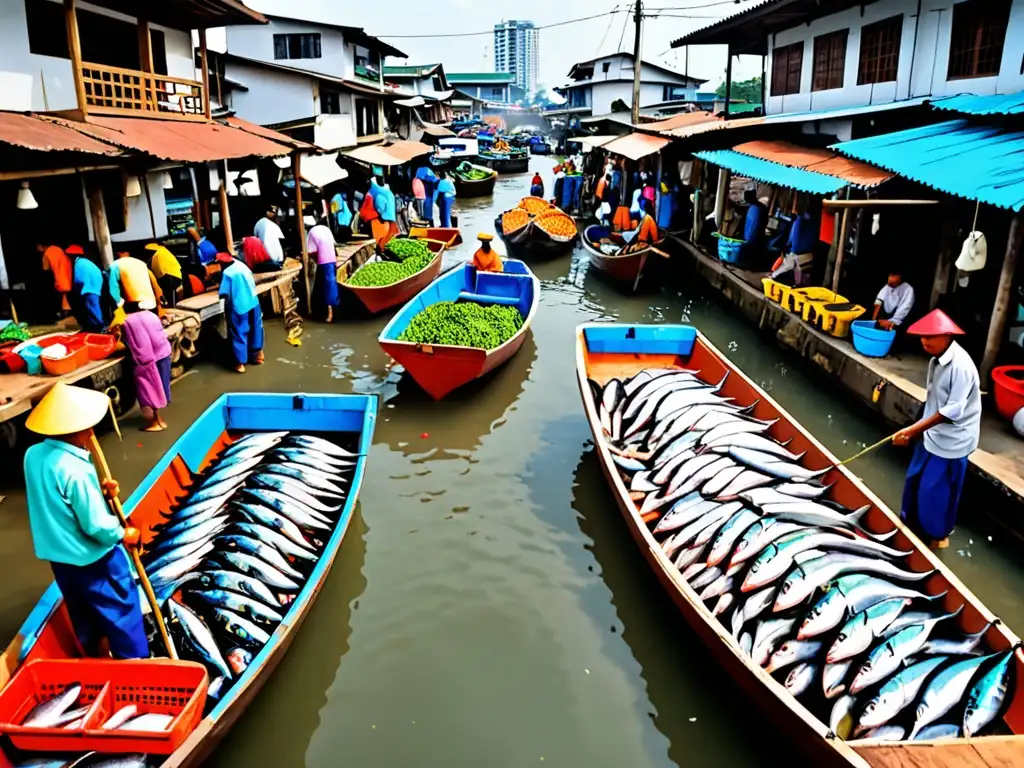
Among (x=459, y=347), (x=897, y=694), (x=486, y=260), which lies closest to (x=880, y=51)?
(x=486, y=260)

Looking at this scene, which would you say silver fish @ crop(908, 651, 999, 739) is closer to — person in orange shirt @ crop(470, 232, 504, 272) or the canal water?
the canal water

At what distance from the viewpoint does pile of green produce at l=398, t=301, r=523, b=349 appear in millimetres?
11109

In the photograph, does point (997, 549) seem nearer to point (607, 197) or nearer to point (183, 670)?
point (183, 670)

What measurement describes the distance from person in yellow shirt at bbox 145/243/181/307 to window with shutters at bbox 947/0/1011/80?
14362 mm

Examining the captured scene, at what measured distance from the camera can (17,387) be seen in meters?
8.53

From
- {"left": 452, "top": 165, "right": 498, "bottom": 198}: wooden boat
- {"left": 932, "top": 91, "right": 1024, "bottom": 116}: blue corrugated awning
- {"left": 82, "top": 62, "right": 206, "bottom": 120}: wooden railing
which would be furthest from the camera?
{"left": 452, "top": 165, "right": 498, "bottom": 198}: wooden boat

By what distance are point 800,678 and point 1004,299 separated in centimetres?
659

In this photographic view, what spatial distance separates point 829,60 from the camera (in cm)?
1711

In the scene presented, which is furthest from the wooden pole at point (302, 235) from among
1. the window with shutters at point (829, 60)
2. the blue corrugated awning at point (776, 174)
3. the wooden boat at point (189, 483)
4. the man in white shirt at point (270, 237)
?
the window with shutters at point (829, 60)

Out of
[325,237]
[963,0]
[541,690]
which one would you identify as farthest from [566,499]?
[963,0]

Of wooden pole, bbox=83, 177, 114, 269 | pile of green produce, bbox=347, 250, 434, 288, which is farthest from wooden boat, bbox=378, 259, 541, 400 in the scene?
wooden pole, bbox=83, 177, 114, 269

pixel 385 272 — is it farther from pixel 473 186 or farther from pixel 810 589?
pixel 473 186

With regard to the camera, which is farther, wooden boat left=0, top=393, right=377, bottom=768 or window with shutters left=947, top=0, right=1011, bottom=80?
Result: window with shutters left=947, top=0, right=1011, bottom=80

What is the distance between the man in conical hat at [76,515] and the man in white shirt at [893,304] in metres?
10.4
